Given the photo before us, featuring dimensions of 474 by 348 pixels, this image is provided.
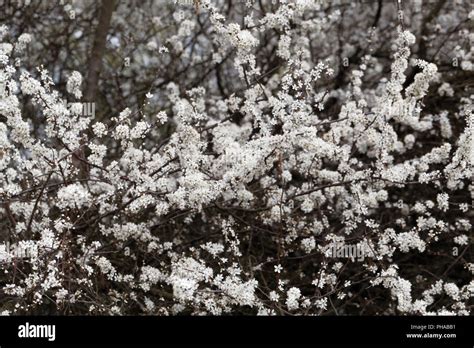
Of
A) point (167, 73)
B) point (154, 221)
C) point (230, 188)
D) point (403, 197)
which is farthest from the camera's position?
point (167, 73)

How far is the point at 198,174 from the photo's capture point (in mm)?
3902

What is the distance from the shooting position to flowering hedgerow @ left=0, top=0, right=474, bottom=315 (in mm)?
3996

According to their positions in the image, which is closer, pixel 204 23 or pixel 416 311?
pixel 416 311

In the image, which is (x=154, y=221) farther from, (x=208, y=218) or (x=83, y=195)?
(x=83, y=195)

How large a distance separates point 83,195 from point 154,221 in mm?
1434

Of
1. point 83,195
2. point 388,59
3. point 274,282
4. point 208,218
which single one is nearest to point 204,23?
point 388,59

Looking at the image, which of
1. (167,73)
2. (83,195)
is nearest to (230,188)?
(83,195)

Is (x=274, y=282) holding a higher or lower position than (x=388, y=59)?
lower

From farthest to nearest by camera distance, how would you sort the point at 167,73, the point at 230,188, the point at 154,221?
1. the point at 167,73
2. the point at 154,221
3. the point at 230,188

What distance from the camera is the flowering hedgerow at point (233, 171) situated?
157 inches

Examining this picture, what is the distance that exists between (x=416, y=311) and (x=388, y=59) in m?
3.35

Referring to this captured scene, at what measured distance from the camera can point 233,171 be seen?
407 centimetres

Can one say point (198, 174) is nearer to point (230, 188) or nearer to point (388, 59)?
point (230, 188)
